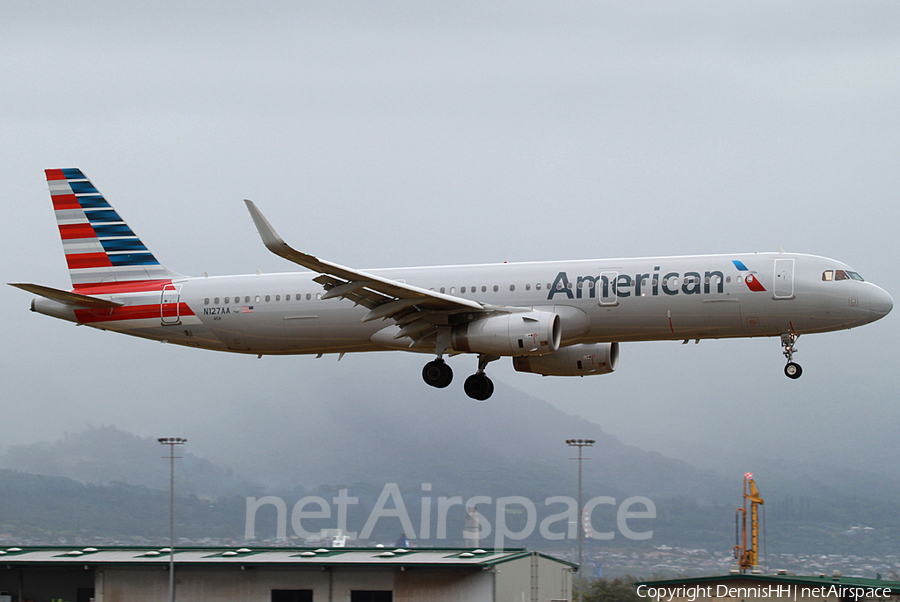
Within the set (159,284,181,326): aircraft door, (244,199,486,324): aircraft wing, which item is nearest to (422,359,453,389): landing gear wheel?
(244,199,486,324): aircraft wing

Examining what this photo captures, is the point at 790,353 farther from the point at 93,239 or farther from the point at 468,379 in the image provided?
the point at 93,239

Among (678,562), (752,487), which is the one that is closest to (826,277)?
(752,487)

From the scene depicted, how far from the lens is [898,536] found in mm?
142750

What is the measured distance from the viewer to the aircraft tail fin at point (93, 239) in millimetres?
40719

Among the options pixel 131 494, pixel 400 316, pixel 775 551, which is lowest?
pixel 775 551

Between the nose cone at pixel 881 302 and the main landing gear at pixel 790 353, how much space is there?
2469mm

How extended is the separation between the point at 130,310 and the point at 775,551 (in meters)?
126

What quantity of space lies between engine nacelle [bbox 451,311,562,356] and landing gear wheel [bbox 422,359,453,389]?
2.48 metres

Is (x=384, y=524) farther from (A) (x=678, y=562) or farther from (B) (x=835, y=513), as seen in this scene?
(B) (x=835, y=513)

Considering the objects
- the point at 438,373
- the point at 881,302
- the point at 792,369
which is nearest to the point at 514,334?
the point at 438,373

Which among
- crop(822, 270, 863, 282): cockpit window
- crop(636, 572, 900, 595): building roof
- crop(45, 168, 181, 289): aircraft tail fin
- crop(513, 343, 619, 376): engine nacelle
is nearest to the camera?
crop(822, 270, 863, 282): cockpit window

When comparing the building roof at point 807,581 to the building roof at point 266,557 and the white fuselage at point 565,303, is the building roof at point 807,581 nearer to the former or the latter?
the building roof at point 266,557

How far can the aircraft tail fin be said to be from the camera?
40.7 metres

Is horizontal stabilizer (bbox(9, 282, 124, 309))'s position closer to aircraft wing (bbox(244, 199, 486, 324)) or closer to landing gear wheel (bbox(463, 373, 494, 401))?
aircraft wing (bbox(244, 199, 486, 324))
